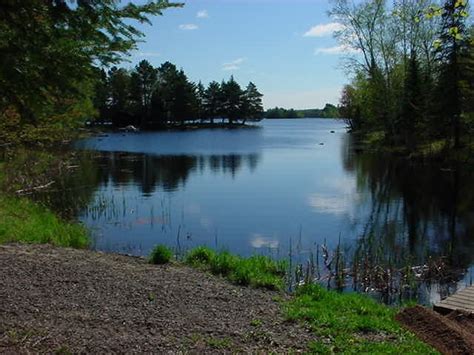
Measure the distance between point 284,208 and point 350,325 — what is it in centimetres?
1509

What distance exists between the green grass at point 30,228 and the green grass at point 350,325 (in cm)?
620

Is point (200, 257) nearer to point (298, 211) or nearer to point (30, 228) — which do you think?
point (30, 228)

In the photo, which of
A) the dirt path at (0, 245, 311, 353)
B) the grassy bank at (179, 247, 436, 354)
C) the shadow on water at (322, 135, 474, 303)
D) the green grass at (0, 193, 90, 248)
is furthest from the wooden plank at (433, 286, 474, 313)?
the green grass at (0, 193, 90, 248)

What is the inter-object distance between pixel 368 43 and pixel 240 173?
24.9m

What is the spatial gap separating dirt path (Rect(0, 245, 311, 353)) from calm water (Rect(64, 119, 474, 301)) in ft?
17.7

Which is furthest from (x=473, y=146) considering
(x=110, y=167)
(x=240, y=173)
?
(x=110, y=167)

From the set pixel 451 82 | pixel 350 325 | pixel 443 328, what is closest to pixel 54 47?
pixel 350 325

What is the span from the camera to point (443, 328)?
22.0ft

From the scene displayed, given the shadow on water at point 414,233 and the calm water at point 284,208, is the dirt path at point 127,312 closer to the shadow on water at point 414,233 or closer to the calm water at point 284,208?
the shadow on water at point 414,233

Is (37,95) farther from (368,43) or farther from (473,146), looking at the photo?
(368,43)

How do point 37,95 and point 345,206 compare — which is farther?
point 345,206

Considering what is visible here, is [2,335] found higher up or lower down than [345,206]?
higher up

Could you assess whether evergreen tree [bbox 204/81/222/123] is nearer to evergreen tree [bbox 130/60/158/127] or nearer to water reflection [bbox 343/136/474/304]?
evergreen tree [bbox 130/60/158/127]

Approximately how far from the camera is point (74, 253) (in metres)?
10.3
